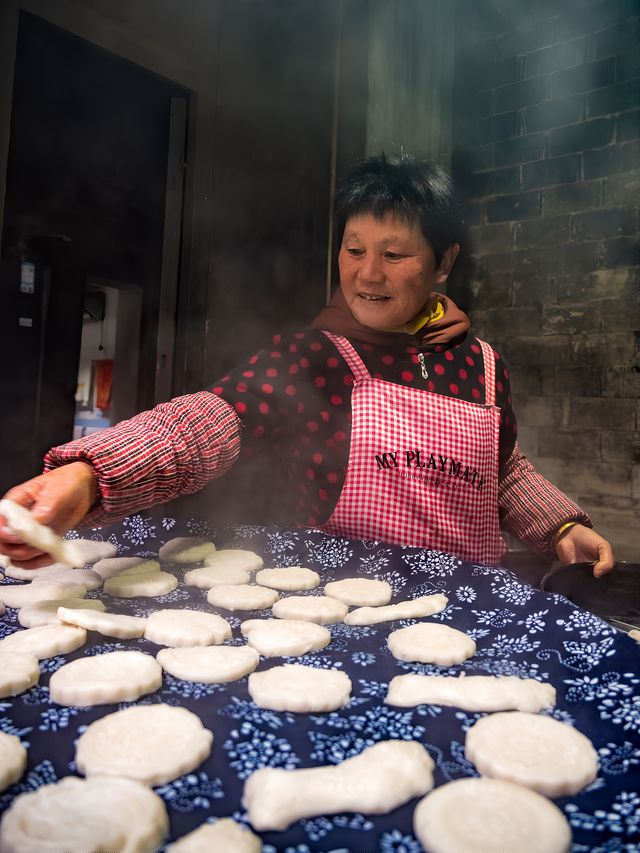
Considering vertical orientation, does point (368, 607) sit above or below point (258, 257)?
below

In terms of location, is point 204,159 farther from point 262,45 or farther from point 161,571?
point 161,571

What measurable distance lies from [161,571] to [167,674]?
0.41 metres

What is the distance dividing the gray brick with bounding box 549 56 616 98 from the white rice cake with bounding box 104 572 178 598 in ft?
13.2

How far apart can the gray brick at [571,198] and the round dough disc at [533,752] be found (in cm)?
380

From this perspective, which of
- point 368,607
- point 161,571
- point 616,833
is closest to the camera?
point 616,833

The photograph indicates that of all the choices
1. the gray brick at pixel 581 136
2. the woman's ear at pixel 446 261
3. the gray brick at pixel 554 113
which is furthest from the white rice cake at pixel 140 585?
the gray brick at pixel 554 113

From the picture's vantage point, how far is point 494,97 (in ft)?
13.9

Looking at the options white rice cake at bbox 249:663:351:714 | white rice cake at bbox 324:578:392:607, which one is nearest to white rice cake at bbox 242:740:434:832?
white rice cake at bbox 249:663:351:714

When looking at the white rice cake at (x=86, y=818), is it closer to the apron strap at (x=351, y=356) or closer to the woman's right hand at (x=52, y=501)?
the woman's right hand at (x=52, y=501)

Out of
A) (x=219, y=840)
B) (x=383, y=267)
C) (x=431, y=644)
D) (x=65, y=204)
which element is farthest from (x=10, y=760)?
(x=65, y=204)

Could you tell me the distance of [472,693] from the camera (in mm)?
788

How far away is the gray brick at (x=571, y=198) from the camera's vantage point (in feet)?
12.6

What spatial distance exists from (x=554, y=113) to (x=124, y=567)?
403 centimetres

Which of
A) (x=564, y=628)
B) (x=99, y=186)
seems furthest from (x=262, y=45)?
(x=564, y=628)
